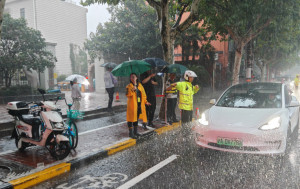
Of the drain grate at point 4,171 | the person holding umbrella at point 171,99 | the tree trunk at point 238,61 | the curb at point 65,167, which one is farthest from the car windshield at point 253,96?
the tree trunk at point 238,61

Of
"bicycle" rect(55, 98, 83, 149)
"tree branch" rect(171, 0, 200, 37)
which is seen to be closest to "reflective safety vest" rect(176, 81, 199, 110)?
"bicycle" rect(55, 98, 83, 149)

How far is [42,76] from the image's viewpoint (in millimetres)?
17562

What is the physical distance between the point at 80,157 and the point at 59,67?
116ft

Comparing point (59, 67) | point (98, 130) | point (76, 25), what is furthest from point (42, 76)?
point (76, 25)

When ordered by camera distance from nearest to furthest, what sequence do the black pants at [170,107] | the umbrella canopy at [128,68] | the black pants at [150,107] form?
the umbrella canopy at [128,68], the black pants at [150,107], the black pants at [170,107]

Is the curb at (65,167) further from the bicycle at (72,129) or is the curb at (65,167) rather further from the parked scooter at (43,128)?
the bicycle at (72,129)

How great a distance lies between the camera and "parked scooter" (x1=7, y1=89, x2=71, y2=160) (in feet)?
16.1

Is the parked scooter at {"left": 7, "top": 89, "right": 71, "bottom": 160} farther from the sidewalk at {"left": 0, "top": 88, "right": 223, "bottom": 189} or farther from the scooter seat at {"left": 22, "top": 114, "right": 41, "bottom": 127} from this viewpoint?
the sidewalk at {"left": 0, "top": 88, "right": 223, "bottom": 189}

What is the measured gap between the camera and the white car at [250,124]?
4598 mm

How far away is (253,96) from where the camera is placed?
605 centimetres

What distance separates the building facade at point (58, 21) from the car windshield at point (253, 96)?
2929 cm

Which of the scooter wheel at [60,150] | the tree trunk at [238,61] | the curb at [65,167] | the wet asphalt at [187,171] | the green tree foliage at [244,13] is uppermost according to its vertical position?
the green tree foliage at [244,13]

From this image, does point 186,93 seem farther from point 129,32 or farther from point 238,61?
point 129,32

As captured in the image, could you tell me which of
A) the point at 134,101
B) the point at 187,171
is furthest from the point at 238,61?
the point at 187,171
